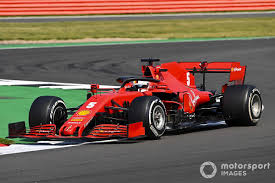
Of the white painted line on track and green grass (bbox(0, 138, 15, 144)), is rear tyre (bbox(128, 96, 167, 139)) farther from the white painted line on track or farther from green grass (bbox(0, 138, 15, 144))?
green grass (bbox(0, 138, 15, 144))

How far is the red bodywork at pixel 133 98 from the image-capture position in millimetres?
10633

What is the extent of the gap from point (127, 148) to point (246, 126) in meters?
3.05

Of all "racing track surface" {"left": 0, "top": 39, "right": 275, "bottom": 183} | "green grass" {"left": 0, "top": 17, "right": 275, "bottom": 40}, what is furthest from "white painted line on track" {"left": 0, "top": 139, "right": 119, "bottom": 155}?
"green grass" {"left": 0, "top": 17, "right": 275, "bottom": 40}

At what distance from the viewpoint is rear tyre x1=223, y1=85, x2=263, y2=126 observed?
12000mm

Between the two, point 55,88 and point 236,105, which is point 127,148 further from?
point 55,88

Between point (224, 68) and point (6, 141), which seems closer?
point (6, 141)

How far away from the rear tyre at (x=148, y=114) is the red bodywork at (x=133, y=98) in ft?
0.44

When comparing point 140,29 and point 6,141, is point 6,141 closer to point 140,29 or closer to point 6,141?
point 6,141

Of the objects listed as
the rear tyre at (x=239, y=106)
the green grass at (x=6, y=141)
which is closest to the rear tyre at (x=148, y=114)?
the rear tyre at (x=239, y=106)

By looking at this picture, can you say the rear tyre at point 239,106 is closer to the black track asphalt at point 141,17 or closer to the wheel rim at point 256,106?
the wheel rim at point 256,106

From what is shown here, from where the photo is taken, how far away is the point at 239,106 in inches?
473

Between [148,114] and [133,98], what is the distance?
1.06 metres

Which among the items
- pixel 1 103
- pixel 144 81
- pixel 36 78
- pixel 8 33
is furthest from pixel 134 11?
pixel 144 81

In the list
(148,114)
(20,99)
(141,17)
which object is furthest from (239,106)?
(141,17)
